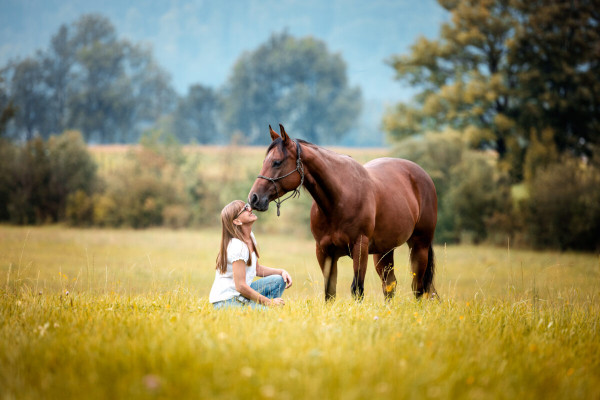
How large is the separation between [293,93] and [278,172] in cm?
4599

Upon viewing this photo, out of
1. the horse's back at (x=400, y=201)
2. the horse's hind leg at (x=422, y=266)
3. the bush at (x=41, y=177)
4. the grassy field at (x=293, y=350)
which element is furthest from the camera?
the bush at (x=41, y=177)

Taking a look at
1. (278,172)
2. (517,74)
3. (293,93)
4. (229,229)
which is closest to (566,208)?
(517,74)

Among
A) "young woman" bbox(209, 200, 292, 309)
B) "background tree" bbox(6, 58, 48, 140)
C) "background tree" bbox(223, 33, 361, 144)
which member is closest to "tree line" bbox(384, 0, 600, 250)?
"young woman" bbox(209, 200, 292, 309)

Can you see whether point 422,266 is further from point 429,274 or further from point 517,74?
point 517,74

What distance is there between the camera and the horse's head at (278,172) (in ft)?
17.3

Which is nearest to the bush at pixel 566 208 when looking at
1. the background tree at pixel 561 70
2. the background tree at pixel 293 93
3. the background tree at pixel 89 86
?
the background tree at pixel 561 70

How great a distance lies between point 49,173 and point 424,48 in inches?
835

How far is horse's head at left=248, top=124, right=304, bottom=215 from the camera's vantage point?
5277 mm

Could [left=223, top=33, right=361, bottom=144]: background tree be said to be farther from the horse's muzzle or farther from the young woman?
the young woman

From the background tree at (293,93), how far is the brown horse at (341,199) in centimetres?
4252

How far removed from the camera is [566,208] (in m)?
18.1

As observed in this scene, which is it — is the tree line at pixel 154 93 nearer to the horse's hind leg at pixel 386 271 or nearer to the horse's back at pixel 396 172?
the horse's back at pixel 396 172

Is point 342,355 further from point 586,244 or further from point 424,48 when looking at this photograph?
point 424,48

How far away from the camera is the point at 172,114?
178 feet
